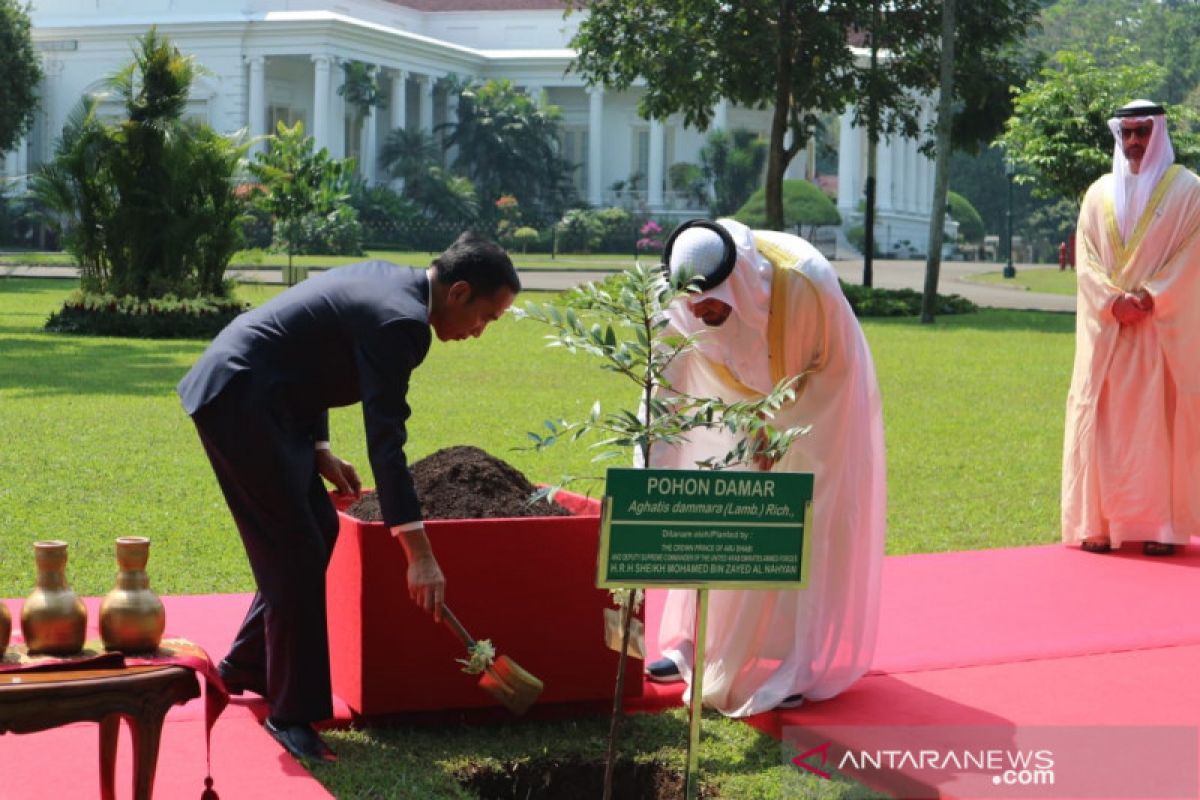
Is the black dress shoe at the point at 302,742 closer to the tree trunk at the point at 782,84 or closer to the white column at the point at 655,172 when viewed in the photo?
the tree trunk at the point at 782,84

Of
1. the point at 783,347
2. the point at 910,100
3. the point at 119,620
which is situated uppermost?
the point at 910,100

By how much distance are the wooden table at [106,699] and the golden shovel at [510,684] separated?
106 cm

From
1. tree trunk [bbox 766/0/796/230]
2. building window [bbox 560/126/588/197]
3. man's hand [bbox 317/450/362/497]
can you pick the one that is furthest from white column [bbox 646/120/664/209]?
man's hand [bbox 317/450/362/497]

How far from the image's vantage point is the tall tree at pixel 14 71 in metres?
40.8

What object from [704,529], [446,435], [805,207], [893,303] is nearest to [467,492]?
[704,529]

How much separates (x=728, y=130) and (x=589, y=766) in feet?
180

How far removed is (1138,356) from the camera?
26.3 feet

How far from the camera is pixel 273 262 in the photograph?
38000 mm

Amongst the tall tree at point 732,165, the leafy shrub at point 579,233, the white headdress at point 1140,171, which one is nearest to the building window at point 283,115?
the leafy shrub at point 579,233

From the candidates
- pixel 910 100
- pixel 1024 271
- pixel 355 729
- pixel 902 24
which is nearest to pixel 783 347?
pixel 355 729

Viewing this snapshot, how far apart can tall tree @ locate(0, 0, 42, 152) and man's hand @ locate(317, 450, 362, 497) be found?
38.5 meters

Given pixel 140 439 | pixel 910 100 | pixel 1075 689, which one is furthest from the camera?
pixel 910 100

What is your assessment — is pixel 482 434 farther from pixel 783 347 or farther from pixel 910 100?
pixel 910 100

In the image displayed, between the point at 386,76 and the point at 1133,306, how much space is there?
178 feet
